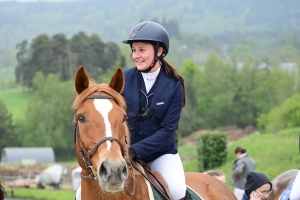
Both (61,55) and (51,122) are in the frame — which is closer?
(51,122)

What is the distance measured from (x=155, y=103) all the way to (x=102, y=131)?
3.80 feet

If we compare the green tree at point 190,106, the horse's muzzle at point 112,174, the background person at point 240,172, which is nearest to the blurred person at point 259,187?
the horse's muzzle at point 112,174

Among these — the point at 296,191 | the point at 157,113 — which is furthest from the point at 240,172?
the point at 157,113

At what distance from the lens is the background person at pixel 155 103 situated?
639cm

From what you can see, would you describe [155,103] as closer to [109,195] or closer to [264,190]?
[109,195]

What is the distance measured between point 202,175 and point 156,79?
185 cm

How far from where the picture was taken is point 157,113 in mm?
6418

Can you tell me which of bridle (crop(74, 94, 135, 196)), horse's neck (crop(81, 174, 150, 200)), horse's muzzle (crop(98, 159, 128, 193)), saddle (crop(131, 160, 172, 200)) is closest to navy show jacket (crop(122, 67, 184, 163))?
saddle (crop(131, 160, 172, 200))

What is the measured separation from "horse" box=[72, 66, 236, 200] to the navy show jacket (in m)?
0.43

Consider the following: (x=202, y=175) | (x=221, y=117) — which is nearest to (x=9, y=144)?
(x=221, y=117)

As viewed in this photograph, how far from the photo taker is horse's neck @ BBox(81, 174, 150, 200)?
5707 millimetres

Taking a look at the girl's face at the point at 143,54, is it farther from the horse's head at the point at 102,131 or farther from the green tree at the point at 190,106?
the green tree at the point at 190,106

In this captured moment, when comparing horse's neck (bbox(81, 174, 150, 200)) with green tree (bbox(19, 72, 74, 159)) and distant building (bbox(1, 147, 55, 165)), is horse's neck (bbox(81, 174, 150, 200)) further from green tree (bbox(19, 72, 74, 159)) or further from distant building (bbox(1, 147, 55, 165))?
green tree (bbox(19, 72, 74, 159))

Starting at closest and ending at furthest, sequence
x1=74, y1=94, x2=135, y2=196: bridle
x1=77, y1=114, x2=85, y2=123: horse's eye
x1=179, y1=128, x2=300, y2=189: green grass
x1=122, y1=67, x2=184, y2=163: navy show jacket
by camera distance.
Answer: x1=74, y1=94, x2=135, y2=196: bridle < x1=77, y1=114, x2=85, y2=123: horse's eye < x1=122, y1=67, x2=184, y2=163: navy show jacket < x1=179, y1=128, x2=300, y2=189: green grass
